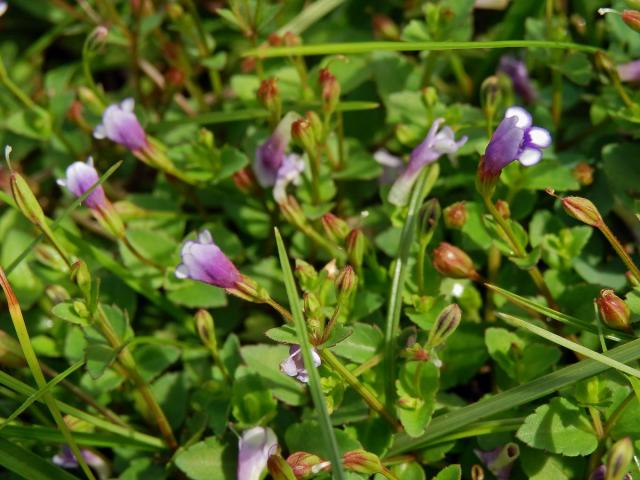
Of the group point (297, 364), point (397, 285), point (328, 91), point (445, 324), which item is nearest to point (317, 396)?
point (297, 364)

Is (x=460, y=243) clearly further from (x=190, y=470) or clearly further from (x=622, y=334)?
(x=190, y=470)

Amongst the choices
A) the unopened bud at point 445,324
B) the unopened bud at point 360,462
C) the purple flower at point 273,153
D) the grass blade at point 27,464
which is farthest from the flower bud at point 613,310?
the grass blade at point 27,464

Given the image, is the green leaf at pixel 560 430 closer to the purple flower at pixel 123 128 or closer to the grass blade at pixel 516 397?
the grass blade at pixel 516 397

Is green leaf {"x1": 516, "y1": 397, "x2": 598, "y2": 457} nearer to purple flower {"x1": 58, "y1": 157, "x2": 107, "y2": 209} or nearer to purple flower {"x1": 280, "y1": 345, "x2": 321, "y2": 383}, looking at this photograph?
purple flower {"x1": 280, "y1": 345, "x2": 321, "y2": 383}

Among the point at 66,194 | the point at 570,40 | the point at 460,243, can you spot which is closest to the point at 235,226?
the point at 66,194

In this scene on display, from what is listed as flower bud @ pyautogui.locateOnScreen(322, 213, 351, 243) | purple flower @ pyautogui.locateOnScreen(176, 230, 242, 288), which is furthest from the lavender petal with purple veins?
purple flower @ pyautogui.locateOnScreen(176, 230, 242, 288)

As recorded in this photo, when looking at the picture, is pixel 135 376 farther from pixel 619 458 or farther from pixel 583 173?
pixel 583 173
